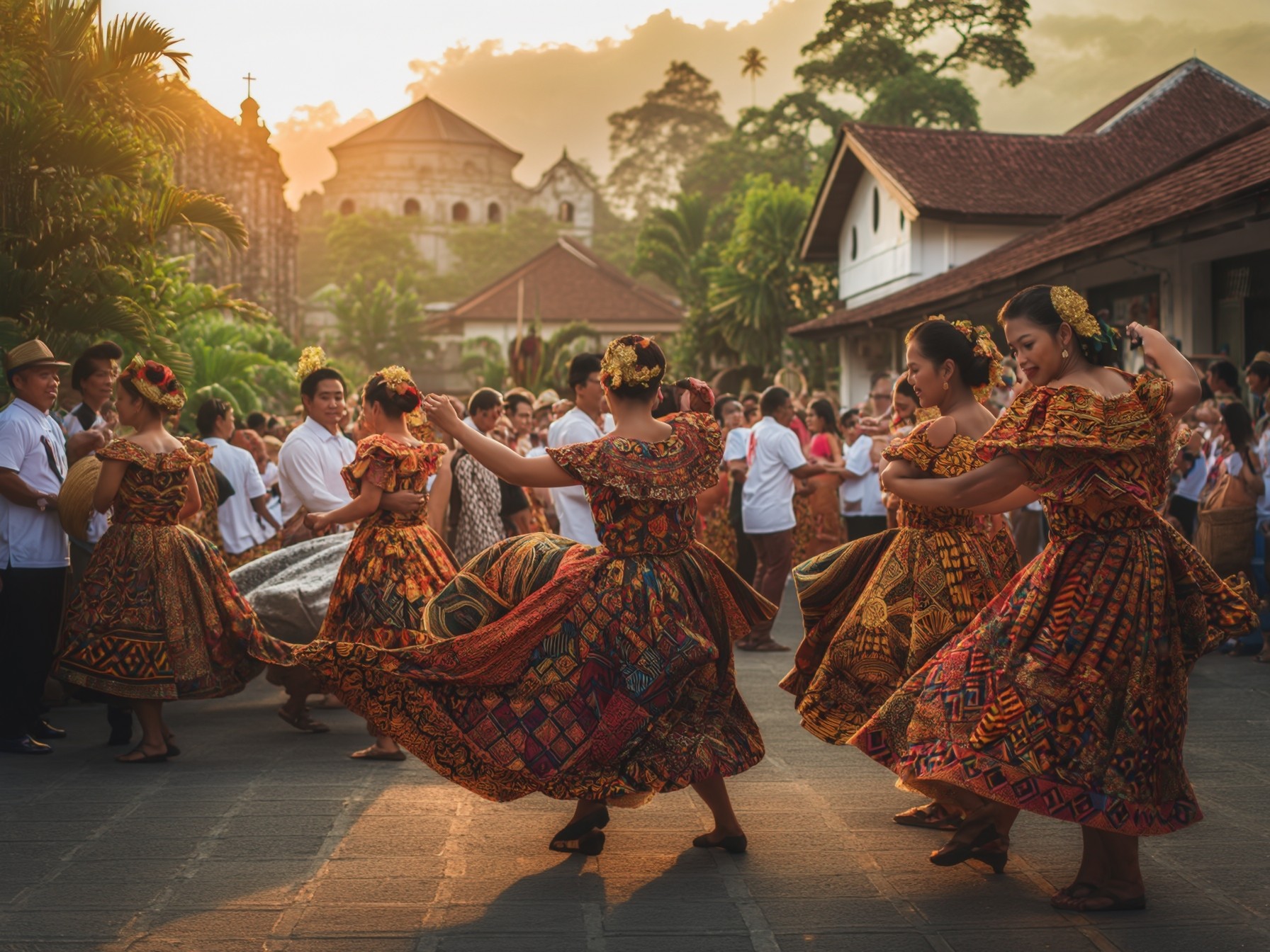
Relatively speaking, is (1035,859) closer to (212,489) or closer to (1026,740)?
(1026,740)

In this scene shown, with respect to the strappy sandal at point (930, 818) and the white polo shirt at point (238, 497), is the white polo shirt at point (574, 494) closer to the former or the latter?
the white polo shirt at point (238, 497)

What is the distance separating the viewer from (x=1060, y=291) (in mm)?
4344

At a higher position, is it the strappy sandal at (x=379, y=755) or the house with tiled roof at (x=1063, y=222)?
the house with tiled roof at (x=1063, y=222)

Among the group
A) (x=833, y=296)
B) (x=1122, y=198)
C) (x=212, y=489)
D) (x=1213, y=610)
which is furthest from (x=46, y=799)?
(x=833, y=296)

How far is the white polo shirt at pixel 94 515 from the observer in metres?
7.64

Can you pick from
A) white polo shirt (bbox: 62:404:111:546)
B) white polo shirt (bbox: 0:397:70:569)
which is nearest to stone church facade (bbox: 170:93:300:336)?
white polo shirt (bbox: 62:404:111:546)

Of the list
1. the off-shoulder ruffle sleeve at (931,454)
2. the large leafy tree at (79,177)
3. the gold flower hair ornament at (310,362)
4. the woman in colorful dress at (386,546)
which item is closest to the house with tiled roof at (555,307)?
the large leafy tree at (79,177)

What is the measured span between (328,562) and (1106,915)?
488 centimetres

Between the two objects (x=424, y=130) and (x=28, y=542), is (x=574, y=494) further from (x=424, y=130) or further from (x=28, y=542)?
(x=424, y=130)

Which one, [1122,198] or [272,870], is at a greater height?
[1122,198]

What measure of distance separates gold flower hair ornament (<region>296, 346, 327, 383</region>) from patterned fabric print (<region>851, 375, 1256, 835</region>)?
4.51 meters

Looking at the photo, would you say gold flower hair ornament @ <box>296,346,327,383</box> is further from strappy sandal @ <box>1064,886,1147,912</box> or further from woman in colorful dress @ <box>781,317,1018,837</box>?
strappy sandal @ <box>1064,886,1147,912</box>

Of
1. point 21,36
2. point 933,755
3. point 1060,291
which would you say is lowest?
point 933,755

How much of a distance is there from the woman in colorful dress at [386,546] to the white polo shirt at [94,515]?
1555 mm
